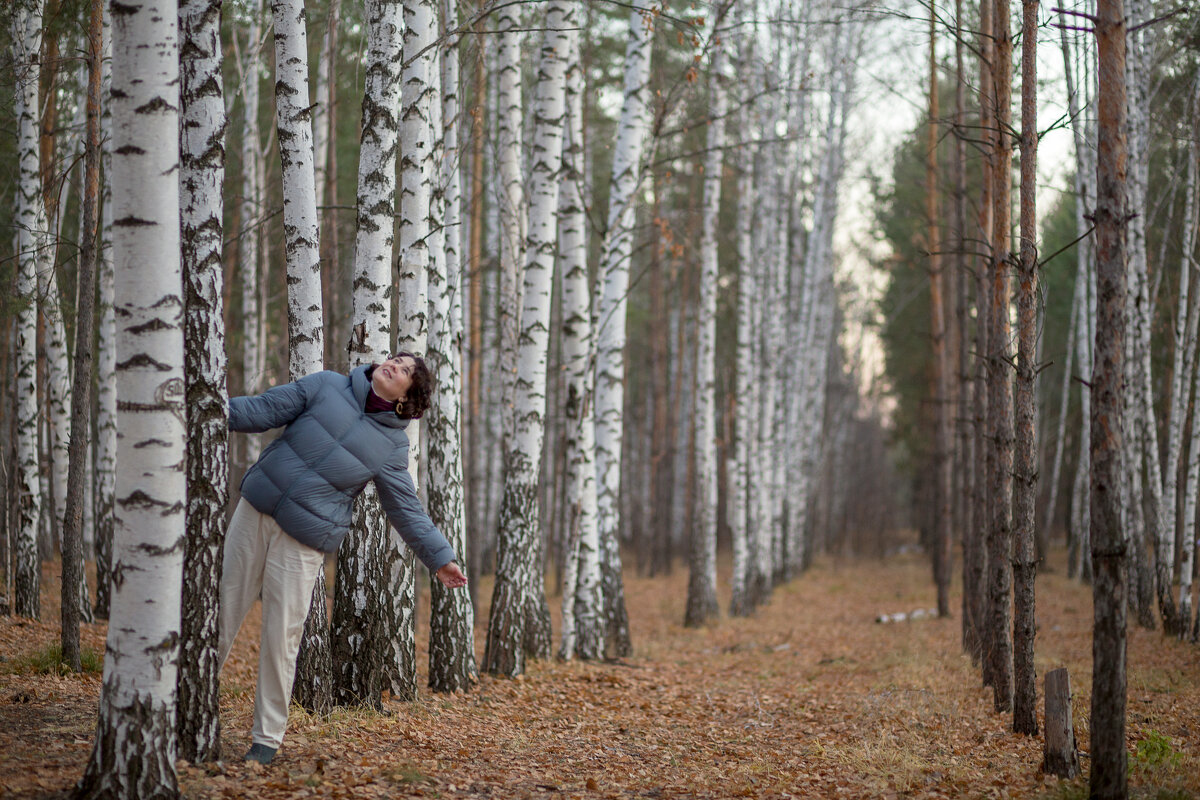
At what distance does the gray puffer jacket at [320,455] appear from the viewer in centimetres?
409

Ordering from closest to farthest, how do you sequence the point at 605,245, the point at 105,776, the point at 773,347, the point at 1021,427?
the point at 105,776 < the point at 1021,427 < the point at 605,245 < the point at 773,347

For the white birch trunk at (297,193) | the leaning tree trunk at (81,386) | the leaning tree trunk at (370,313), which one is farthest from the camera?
the leaning tree trunk at (81,386)

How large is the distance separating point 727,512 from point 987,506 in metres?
20.5

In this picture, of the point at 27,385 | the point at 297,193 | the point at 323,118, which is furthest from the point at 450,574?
the point at 323,118

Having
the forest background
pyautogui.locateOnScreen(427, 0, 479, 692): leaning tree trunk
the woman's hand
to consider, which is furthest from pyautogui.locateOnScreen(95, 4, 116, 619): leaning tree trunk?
the woman's hand

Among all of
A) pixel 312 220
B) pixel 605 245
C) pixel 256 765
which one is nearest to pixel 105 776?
pixel 256 765

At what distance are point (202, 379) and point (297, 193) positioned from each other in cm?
174

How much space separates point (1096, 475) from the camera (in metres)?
4.24

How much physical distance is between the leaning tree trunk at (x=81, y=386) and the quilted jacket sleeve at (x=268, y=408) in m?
2.62

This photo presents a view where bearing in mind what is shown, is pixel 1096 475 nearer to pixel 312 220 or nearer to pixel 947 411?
pixel 312 220

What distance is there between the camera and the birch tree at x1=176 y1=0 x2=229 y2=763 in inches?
156

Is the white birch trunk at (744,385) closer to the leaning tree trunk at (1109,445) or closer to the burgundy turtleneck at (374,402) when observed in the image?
the leaning tree trunk at (1109,445)

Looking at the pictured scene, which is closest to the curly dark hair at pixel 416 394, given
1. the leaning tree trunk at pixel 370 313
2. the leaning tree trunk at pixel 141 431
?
the leaning tree trunk at pixel 141 431

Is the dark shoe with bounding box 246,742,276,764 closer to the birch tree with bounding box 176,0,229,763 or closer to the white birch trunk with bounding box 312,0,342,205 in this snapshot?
the birch tree with bounding box 176,0,229,763
